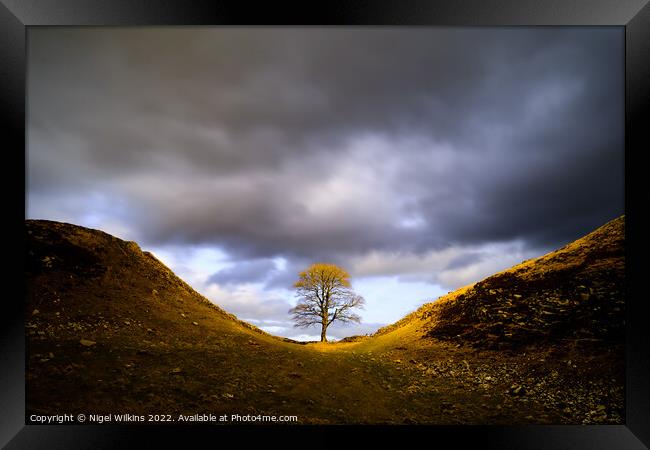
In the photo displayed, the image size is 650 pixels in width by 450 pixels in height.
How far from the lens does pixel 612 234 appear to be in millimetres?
4344

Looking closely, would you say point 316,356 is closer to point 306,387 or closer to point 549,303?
point 306,387

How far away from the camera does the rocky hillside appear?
4363 mm

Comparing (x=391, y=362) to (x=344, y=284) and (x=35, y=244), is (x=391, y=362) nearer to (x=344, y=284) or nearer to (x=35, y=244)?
(x=344, y=284)

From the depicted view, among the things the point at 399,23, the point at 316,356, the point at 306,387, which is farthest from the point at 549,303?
the point at 399,23

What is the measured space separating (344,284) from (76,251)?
568cm

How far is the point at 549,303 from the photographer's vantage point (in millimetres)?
5066

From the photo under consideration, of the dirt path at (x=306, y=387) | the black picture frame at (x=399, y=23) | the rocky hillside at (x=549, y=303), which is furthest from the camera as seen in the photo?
the rocky hillside at (x=549, y=303)

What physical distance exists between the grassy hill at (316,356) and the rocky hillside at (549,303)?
0.02 m

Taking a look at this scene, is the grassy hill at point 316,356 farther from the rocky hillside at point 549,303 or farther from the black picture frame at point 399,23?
the black picture frame at point 399,23

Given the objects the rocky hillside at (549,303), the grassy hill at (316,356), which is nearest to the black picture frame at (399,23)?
the grassy hill at (316,356)

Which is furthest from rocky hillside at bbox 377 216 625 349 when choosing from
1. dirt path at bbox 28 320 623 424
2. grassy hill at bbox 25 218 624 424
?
dirt path at bbox 28 320 623 424

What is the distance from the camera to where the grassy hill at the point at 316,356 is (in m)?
4.04

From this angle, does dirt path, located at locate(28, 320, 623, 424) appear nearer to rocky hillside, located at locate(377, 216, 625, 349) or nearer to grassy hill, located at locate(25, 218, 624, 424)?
grassy hill, located at locate(25, 218, 624, 424)

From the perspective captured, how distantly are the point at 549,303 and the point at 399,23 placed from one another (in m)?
5.27
